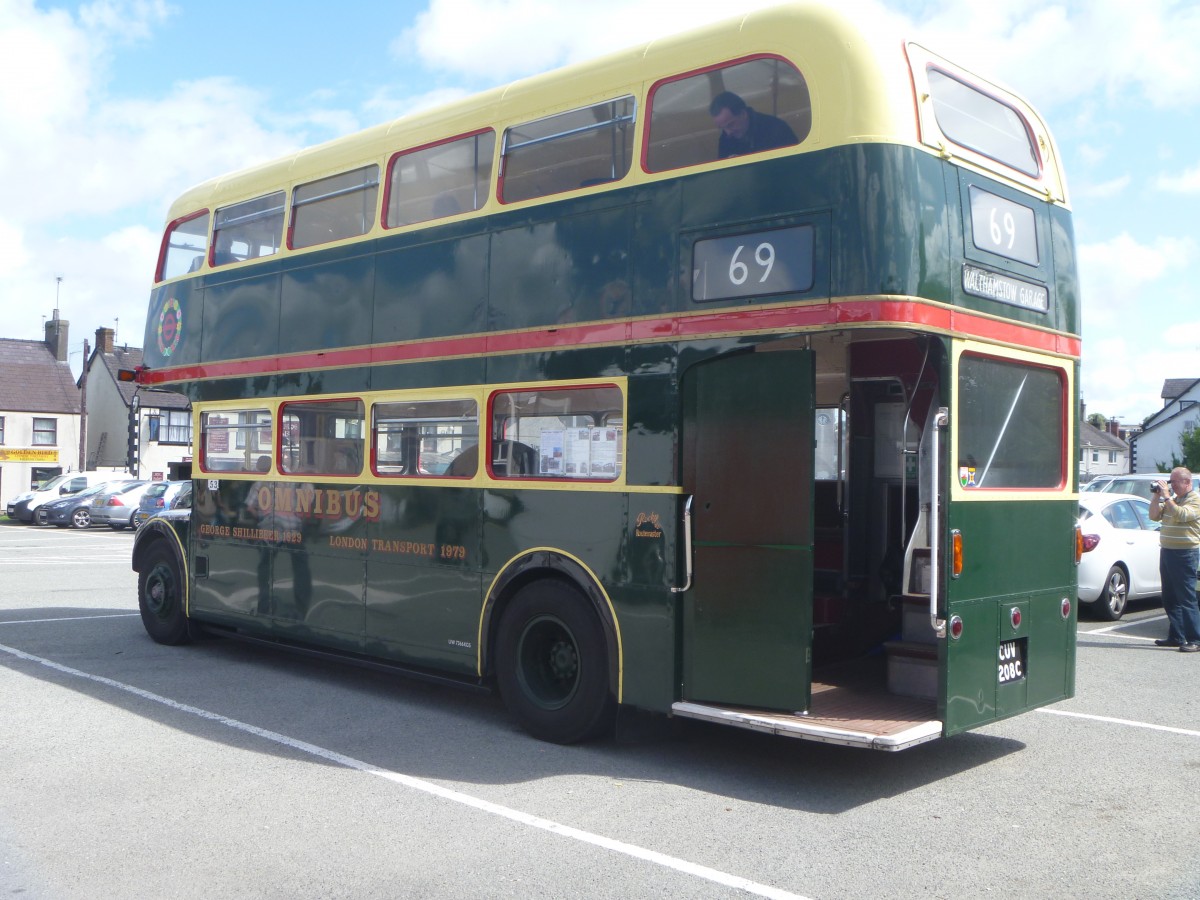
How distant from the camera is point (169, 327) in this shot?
11219 mm

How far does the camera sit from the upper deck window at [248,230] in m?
9.87

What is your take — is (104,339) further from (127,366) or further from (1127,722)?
(1127,722)

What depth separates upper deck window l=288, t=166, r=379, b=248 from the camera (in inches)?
351

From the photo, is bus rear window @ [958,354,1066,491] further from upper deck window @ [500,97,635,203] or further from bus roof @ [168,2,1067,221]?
upper deck window @ [500,97,635,203]

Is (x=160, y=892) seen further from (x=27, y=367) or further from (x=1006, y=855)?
(x=27, y=367)

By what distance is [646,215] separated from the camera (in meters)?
6.87

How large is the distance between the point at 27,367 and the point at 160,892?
Answer: 5937cm

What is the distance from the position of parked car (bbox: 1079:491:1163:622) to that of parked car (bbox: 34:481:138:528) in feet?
97.1

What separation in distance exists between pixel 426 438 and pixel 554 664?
1973mm

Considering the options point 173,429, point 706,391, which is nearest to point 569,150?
point 706,391

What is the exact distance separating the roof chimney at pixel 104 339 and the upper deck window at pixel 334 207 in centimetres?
5645

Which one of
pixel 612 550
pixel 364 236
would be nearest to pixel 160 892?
pixel 612 550

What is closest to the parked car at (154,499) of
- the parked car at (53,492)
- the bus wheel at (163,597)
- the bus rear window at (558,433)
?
the parked car at (53,492)

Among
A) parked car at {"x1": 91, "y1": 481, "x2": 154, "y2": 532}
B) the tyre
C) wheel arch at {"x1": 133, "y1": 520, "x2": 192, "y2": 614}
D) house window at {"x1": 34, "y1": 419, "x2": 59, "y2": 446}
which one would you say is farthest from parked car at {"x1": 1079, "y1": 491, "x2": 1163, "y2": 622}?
house window at {"x1": 34, "y1": 419, "x2": 59, "y2": 446}
